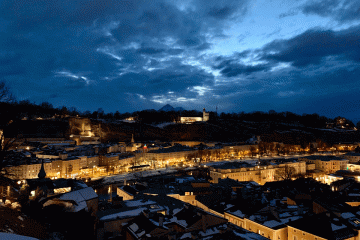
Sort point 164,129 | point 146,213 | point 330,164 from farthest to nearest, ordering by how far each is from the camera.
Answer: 1. point 164,129
2. point 330,164
3. point 146,213

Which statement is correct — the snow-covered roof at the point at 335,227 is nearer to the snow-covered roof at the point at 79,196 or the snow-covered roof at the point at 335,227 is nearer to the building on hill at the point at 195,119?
the snow-covered roof at the point at 79,196

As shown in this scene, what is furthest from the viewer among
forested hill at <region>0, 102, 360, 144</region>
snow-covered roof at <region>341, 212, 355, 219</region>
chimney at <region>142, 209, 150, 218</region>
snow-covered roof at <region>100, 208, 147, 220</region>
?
forested hill at <region>0, 102, 360, 144</region>

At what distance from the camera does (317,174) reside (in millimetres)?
42719

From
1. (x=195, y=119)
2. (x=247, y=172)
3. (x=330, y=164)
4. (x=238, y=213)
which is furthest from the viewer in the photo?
(x=195, y=119)

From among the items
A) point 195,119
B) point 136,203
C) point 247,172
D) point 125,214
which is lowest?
point 247,172

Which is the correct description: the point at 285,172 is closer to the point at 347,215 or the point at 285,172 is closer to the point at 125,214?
the point at 347,215

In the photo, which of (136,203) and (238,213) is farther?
(238,213)

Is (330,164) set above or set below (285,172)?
above

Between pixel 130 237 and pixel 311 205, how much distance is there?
13.6 metres

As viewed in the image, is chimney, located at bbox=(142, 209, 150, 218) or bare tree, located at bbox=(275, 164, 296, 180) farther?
bare tree, located at bbox=(275, 164, 296, 180)

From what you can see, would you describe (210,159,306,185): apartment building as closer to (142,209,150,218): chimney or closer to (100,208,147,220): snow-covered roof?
(100,208,147,220): snow-covered roof

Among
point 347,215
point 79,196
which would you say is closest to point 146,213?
point 79,196

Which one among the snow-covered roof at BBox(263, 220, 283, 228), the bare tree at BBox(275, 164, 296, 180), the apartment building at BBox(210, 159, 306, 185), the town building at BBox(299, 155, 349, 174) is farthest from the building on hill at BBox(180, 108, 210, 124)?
the snow-covered roof at BBox(263, 220, 283, 228)

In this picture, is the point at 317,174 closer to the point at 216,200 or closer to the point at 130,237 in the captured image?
the point at 216,200
